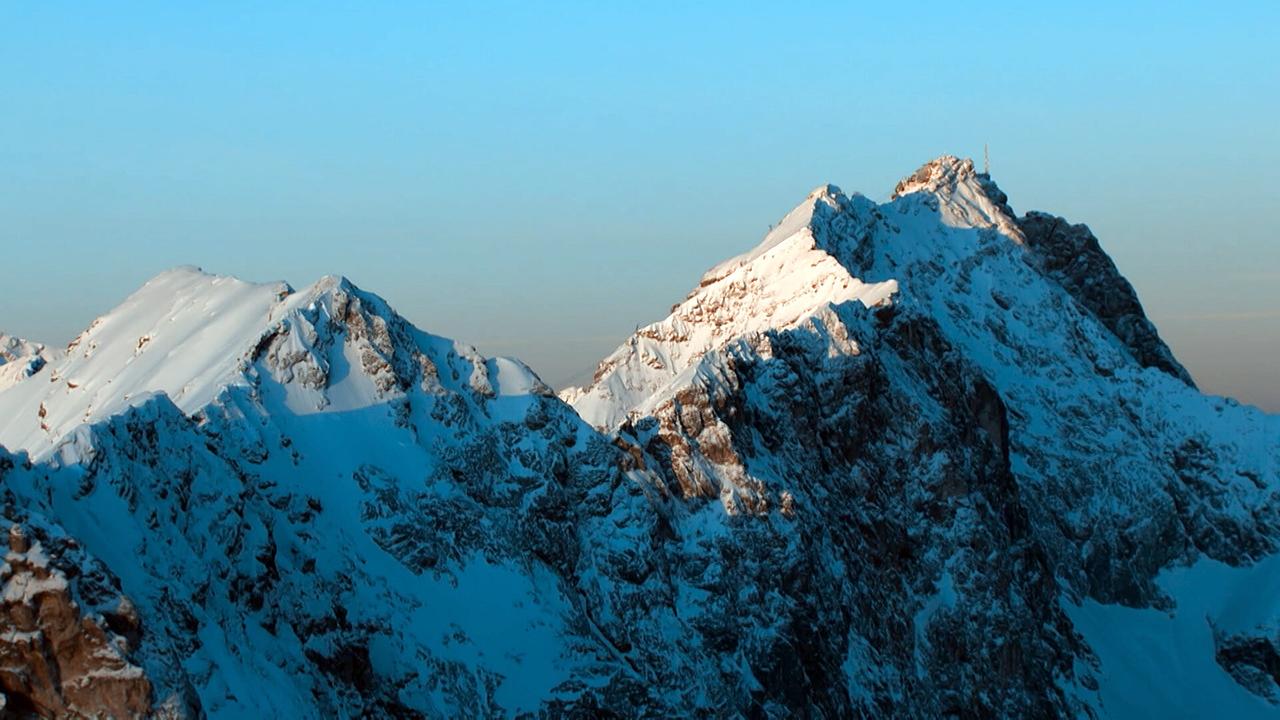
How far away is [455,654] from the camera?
485ft

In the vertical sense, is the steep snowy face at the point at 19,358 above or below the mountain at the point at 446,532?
above

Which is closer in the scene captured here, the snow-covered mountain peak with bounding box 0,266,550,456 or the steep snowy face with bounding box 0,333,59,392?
the snow-covered mountain peak with bounding box 0,266,550,456

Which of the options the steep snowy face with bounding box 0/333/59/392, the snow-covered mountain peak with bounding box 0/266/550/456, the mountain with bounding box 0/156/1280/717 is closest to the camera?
the mountain with bounding box 0/156/1280/717

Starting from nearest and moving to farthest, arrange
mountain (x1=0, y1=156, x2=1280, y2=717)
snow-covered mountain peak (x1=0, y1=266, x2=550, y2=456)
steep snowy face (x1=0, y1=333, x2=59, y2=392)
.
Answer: mountain (x1=0, y1=156, x2=1280, y2=717), snow-covered mountain peak (x1=0, y1=266, x2=550, y2=456), steep snowy face (x1=0, y1=333, x2=59, y2=392)

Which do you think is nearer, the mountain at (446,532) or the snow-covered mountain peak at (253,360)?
the mountain at (446,532)

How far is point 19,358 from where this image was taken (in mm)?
179500

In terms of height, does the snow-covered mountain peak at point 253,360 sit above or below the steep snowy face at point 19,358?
below

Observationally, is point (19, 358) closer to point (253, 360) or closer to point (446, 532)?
point (253, 360)

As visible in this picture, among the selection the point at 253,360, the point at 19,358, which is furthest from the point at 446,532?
the point at 19,358

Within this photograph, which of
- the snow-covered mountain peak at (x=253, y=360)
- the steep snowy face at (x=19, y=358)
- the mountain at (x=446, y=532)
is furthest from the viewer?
the steep snowy face at (x=19, y=358)

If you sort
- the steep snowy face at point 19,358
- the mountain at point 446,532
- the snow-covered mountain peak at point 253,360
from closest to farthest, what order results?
the mountain at point 446,532 < the snow-covered mountain peak at point 253,360 < the steep snowy face at point 19,358

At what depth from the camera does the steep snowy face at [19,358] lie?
17161 cm

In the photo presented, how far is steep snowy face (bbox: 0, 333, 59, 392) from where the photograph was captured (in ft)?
563

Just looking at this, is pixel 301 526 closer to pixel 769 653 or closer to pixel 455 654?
pixel 455 654
